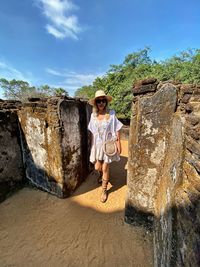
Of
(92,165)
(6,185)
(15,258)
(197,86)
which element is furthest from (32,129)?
(197,86)

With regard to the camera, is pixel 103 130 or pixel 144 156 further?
pixel 103 130

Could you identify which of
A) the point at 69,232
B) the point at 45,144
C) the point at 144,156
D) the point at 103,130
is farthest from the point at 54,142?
the point at 144,156

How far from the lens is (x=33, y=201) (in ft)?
9.37

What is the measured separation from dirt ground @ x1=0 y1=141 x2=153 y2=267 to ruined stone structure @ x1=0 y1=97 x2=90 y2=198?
0.27 m

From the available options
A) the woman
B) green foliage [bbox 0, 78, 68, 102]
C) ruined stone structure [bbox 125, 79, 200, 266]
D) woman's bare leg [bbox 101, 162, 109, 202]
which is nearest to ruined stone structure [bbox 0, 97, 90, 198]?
the woman

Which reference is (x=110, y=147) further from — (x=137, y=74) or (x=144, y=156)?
(x=137, y=74)

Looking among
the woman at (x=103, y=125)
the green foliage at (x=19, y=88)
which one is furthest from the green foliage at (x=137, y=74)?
the green foliage at (x=19, y=88)

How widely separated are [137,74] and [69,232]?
21.9ft

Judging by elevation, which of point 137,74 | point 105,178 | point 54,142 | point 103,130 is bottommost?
point 105,178

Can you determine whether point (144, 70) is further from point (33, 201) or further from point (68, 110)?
point (33, 201)

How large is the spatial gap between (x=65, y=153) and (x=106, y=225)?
47.6 inches

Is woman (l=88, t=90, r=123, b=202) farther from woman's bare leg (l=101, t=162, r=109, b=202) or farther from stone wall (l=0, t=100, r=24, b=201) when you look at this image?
stone wall (l=0, t=100, r=24, b=201)

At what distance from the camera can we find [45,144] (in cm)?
289

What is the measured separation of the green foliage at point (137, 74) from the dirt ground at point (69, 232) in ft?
15.6
